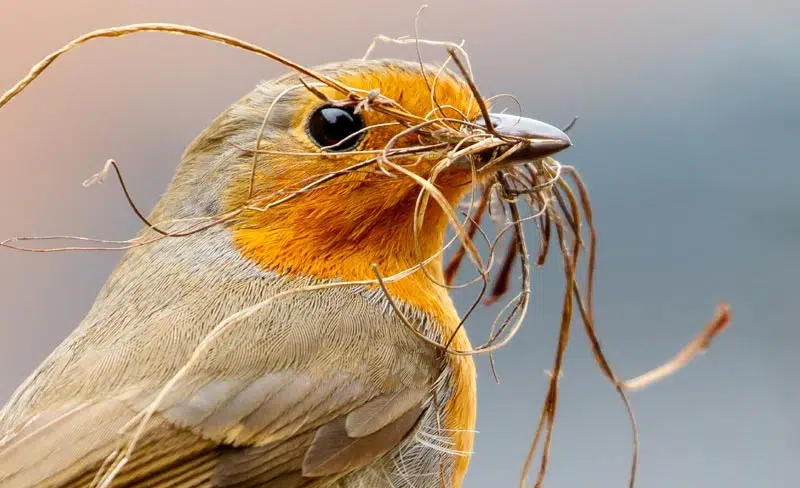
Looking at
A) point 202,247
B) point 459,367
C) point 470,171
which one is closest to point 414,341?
point 459,367

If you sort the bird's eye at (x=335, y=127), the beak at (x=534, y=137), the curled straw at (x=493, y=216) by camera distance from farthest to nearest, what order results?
the bird's eye at (x=335, y=127) < the beak at (x=534, y=137) < the curled straw at (x=493, y=216)

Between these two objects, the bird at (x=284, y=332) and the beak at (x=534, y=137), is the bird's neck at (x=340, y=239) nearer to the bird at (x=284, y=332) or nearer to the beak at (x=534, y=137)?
the bird at (x=284, y=332)

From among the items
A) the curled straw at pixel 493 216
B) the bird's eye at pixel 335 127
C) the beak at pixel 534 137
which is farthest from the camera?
the bird's eye at pixel 335 127

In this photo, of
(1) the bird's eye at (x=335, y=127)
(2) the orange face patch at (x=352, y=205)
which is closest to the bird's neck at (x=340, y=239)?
(2) the orange face patch at (x=352, y=205)

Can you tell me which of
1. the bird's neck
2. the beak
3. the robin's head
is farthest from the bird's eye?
the beak

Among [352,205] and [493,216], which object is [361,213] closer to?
[352,205]

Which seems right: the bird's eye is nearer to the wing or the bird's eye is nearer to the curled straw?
the curled straw

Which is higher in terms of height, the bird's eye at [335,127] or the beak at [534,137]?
the bird's eye at [335,127]

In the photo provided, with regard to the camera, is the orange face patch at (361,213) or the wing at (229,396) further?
the orange face patch at (361,213)
